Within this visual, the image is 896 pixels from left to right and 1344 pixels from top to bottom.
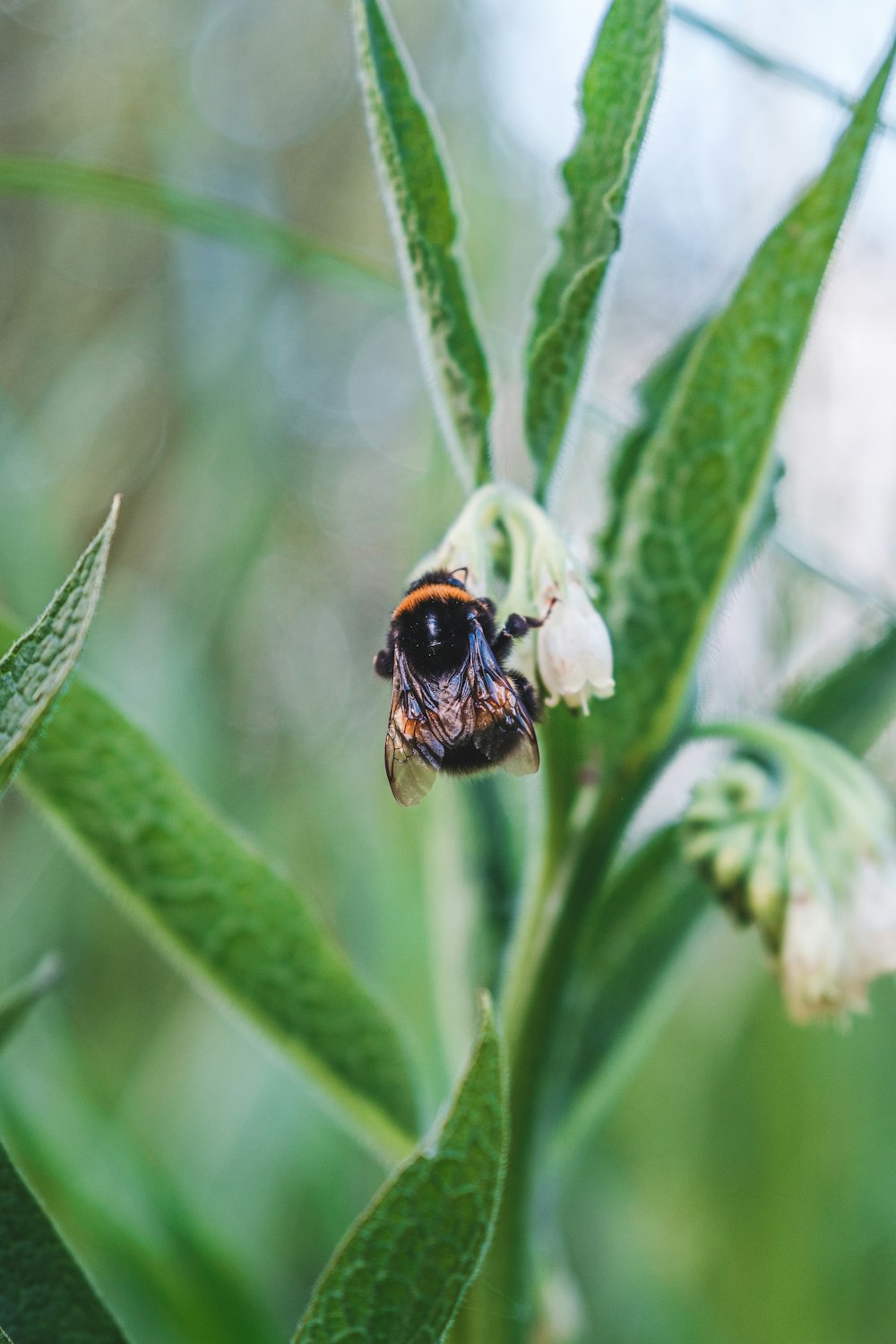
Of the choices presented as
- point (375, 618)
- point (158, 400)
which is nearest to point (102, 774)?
point (158, 400)

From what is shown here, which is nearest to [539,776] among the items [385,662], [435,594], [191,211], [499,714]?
[499,714]

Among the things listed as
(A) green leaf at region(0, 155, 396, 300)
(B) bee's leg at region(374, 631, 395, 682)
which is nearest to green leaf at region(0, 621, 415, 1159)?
(B) bee's leg at region(374, 631, 395, 682)

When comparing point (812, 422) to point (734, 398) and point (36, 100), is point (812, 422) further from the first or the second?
point (36, 100)

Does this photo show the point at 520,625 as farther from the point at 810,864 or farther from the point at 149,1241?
the point at 149,1241

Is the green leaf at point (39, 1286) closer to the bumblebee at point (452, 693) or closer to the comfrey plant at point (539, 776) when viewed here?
the comfrey plant at point (539, 776)

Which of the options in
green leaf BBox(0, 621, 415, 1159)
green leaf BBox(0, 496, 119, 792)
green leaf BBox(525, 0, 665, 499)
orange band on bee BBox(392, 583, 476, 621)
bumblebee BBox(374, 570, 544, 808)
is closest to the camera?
green leaf BBox(0, 496, 119, 792)

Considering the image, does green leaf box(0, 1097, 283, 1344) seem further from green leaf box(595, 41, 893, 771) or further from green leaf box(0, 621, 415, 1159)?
green leaf box(595, 41, 893, 771)
